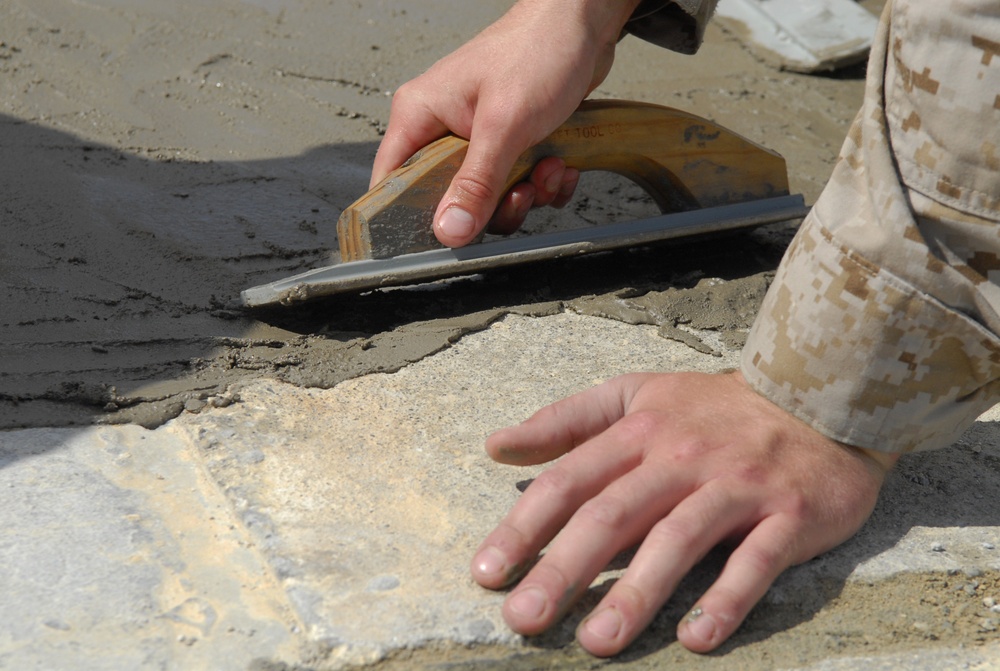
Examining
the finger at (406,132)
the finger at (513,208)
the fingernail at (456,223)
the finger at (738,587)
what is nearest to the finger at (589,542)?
the finger at (738,587)

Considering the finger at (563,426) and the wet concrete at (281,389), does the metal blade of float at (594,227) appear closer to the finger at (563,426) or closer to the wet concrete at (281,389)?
the wet concrete at (281,389)

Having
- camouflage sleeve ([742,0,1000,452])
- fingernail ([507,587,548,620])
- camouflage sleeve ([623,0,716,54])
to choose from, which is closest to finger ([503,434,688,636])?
fingernail ([507,587,548,620])

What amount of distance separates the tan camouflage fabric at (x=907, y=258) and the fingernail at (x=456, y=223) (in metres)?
0.74

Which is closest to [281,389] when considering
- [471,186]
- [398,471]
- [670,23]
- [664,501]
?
[398,471]

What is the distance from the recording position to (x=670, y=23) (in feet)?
8.14

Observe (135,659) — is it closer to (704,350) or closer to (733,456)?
(733,456)

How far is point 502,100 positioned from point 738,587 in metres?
1.14

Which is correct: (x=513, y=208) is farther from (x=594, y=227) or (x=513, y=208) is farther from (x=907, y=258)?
(x=907, y=258)

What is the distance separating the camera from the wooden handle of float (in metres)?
2.08

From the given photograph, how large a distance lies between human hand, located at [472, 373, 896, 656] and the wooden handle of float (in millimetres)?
664

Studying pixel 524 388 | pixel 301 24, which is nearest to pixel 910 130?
pixel 524 388

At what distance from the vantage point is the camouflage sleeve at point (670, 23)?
2.42m

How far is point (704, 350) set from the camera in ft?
7.04

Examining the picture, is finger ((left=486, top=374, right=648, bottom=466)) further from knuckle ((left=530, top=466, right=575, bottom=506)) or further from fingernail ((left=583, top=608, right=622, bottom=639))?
fingernail ((left=583, top=608, right=622, bottom=639))
